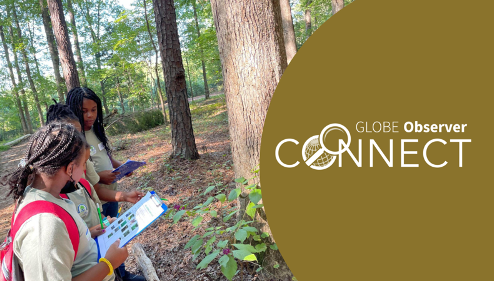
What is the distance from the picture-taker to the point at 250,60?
2.21 meters

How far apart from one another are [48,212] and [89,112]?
Result: 55.9 inches

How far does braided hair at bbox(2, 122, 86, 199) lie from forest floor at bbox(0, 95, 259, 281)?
1131 millimetres

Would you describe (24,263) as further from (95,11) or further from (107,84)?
(95,11)

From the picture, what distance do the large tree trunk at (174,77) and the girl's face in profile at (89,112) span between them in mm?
3155

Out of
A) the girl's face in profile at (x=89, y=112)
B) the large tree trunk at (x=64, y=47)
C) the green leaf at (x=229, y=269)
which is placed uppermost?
the large tree trunk at (x=64, y=47)

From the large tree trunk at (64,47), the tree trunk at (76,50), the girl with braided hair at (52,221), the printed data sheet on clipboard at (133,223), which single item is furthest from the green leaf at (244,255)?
the tree trunk at (76,50)

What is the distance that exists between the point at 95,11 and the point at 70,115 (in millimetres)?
24997

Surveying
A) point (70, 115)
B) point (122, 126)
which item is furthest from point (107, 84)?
point (70, 115)

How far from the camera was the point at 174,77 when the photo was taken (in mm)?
5512

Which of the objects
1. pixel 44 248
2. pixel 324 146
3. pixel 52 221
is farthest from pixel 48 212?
pixel 324 146

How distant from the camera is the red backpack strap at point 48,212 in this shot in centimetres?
119

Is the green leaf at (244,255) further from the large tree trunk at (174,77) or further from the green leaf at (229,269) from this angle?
the large tree trunk at (174,77)

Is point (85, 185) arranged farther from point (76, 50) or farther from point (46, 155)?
point (76, 50)
